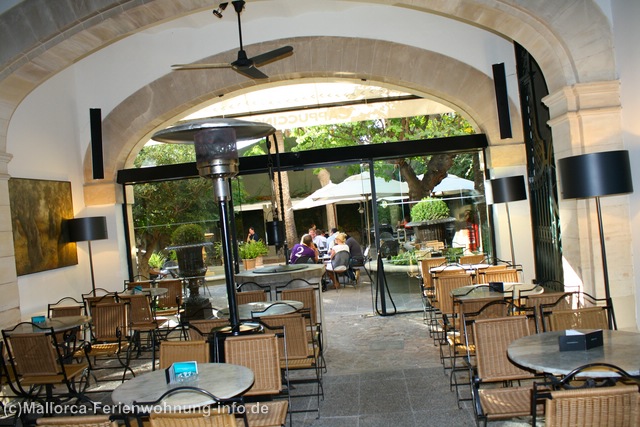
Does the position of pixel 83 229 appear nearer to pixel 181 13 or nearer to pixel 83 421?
pixel 181 13

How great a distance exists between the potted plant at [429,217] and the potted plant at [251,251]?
8.96 ft

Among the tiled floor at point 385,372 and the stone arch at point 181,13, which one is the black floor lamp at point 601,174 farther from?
the tiled floor at point 385,372

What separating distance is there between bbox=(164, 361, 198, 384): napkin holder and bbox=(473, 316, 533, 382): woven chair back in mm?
1806

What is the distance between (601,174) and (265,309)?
2.94 m

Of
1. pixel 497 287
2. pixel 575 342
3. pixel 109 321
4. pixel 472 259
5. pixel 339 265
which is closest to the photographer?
pixel 575 342

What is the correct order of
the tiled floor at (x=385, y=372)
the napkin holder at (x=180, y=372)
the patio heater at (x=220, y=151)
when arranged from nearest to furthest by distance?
1. the napkin holder at (x=180, y=372)
2. the patio heater at (x=220, y=151)
3. the tiled floor at (x=385, y=372)

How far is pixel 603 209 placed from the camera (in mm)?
5336

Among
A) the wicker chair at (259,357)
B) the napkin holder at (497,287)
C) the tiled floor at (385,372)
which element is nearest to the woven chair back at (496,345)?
the tiled floor at (385,372)

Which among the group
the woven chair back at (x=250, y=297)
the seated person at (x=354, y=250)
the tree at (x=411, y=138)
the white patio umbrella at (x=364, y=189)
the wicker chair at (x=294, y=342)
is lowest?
the wicker chair at (x=294, y=342)

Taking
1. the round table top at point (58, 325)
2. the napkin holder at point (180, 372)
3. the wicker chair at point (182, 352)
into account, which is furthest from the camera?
the round table top at point (58, 325)

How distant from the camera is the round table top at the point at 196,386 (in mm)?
2990

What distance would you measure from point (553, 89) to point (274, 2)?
14.3 ft

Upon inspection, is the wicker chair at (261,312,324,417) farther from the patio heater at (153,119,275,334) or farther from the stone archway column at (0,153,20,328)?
the stone archway column at (0,153,20,328)

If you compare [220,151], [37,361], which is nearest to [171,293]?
[37,361]
